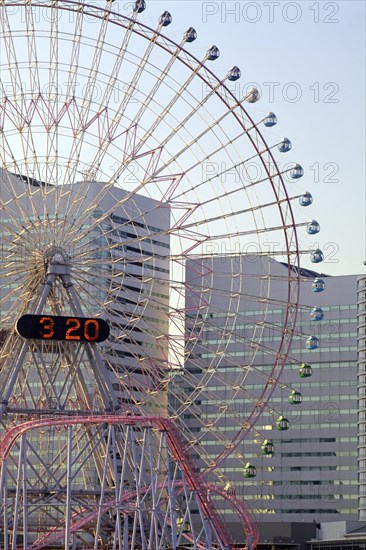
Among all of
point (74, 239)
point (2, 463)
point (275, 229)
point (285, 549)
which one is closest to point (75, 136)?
point (74, 239)

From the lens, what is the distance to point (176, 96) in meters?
75.2

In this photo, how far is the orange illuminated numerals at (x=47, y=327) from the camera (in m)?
73.4

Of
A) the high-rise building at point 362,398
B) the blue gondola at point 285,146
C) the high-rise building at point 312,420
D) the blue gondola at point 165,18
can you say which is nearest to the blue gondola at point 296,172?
the blue gondola at point 285,146

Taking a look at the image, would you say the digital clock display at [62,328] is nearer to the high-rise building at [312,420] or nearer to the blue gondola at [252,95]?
the blue gondola at [252,95]

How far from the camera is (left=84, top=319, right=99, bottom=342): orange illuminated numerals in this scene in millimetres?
74438

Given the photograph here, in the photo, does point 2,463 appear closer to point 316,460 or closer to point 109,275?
point 109,275

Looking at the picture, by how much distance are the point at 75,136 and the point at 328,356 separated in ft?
294

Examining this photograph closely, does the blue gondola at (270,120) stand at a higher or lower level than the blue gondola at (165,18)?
lower

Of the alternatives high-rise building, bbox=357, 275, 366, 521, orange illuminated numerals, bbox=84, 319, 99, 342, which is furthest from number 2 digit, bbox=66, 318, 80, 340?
high-rise building, bbox=357, 275, 366, 521

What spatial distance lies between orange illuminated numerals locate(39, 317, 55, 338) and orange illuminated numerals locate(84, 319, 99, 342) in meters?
1.69

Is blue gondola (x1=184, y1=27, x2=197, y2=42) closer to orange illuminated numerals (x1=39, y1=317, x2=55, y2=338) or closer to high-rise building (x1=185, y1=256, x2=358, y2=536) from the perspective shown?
orange illuminated numerals (x1=39, y1=317, x2=55, y2=338)

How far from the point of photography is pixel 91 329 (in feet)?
245

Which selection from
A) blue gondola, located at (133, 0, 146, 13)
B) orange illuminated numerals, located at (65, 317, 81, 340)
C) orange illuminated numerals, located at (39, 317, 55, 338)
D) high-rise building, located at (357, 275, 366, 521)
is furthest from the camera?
high-rise building, located at (357, 275, 366, 521)

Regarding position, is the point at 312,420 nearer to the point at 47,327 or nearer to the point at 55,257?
the point at 55,257
